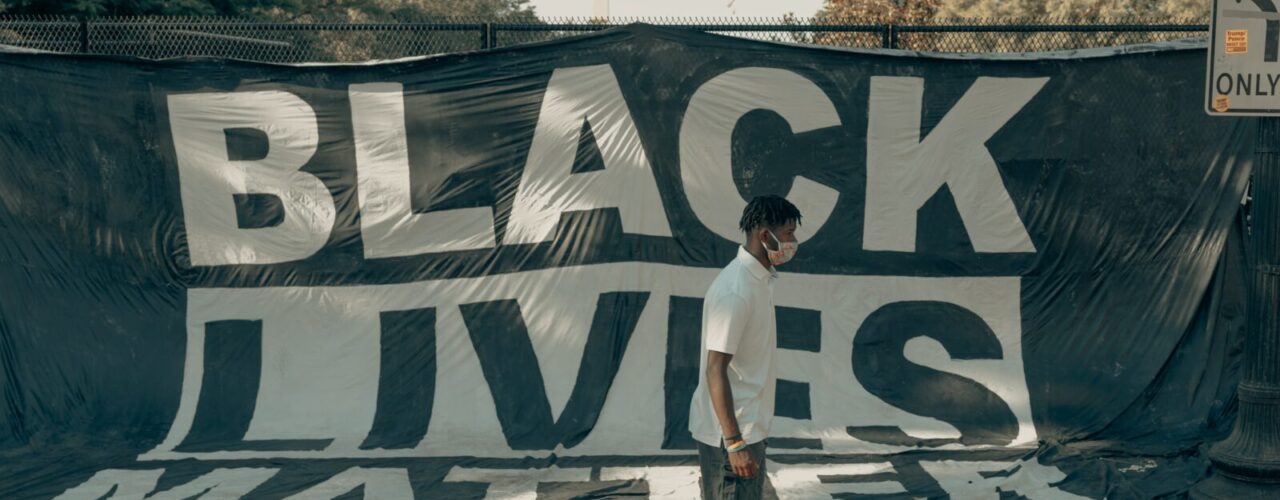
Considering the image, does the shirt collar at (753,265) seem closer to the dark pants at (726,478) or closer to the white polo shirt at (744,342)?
the white polo shirt at (744,342)

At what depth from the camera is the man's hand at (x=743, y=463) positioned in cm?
382

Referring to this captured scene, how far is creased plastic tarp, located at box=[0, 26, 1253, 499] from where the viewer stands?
6.90 m

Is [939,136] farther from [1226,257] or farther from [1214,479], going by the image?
[1214,479]

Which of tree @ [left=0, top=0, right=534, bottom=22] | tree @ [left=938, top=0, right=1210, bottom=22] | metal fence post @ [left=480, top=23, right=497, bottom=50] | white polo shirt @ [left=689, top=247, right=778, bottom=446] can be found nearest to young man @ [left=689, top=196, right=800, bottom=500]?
white polo shirt @ [left=689, top=247, right=778, bottom=446]

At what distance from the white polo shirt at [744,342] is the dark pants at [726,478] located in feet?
0.13

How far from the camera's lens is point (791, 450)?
6750mm

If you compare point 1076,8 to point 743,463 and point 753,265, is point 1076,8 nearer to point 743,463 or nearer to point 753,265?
point 753,265

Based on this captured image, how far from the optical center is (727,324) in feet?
12.6

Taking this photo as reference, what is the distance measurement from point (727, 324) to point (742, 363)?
221 millimetres

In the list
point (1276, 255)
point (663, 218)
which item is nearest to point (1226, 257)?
point (1276, 255)

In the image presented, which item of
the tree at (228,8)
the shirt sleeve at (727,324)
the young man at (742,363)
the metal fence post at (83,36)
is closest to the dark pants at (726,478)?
the young man at (742,363)

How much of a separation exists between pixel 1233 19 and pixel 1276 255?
3.86 ft

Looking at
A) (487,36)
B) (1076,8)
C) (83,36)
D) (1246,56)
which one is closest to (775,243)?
(1246,56)

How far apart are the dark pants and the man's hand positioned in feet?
0.12
